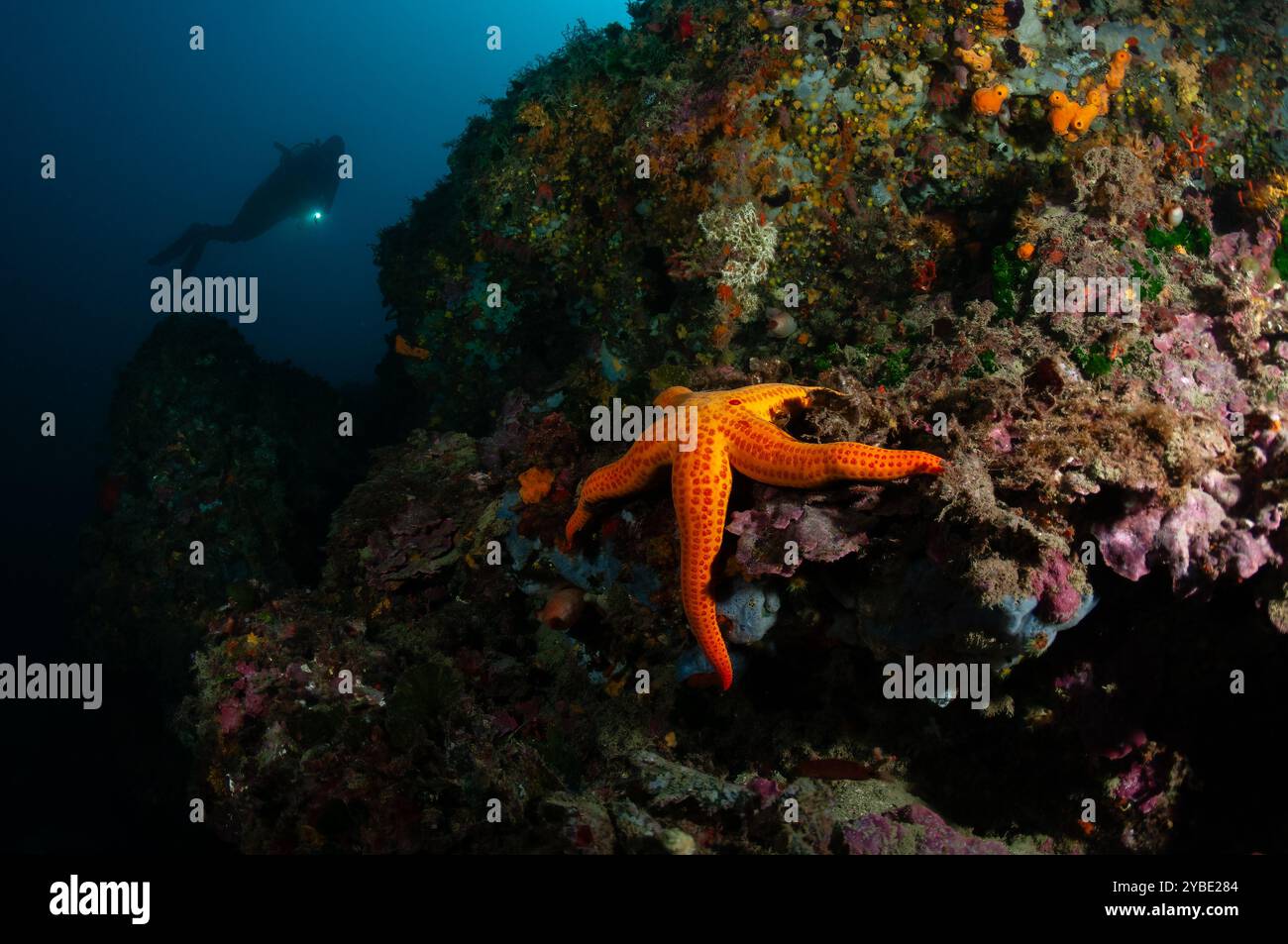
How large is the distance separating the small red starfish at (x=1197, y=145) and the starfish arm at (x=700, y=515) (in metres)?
7.17

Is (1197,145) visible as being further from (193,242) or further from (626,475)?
(193,242)

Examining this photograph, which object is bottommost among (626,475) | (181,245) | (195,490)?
(626,475)

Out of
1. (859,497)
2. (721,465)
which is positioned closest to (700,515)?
(721,465)

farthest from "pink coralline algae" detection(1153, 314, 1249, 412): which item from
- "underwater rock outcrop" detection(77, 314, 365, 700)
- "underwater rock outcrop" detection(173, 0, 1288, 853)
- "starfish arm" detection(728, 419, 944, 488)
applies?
"underwater rock outcrop" detection(77, 314, 365, 700)

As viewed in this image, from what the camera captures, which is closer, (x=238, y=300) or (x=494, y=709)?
(x=494, y=709)

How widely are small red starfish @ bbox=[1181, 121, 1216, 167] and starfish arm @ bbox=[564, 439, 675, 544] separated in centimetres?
735

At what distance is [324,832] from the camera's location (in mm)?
4770

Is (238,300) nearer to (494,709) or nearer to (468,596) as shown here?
(468,596)

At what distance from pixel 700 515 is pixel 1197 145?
7.76 meters

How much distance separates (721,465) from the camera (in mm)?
3910

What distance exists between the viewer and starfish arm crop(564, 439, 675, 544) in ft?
13.5

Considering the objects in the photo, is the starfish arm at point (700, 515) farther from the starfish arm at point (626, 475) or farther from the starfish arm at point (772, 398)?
the starfish arm at point (772, 398)
